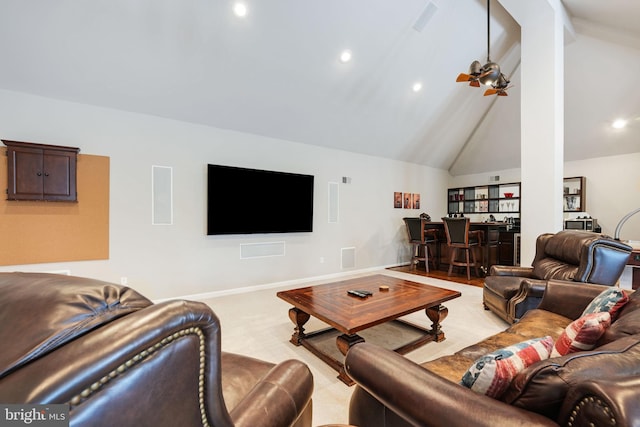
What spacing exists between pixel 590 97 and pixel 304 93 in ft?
17.6

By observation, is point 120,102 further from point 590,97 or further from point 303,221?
point 590,97

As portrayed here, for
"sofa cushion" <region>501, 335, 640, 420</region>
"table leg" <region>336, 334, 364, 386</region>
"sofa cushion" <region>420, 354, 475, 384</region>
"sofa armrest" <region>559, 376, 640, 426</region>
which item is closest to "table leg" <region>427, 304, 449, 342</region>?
"table leg" <region>336, 334, 364, 386</region>

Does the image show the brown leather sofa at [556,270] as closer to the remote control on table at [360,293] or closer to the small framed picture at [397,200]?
the remote control on table at [360,293]

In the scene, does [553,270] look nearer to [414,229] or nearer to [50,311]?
[414,229]

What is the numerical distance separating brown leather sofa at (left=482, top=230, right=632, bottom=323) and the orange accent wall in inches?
178

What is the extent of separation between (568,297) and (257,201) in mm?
3771

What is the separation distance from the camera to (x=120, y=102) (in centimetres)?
341

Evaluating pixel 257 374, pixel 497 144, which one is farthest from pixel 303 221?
pixel 497 144

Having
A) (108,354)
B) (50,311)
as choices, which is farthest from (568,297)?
(50,311)

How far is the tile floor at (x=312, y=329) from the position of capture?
6.01 ft

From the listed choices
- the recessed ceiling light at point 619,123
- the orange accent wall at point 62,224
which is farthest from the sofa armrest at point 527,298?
the recessed ceiling light at point 619,123

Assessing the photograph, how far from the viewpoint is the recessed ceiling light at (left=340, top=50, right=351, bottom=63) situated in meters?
3.81
